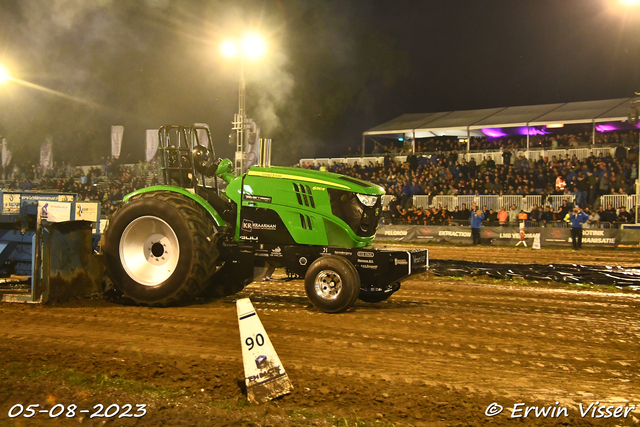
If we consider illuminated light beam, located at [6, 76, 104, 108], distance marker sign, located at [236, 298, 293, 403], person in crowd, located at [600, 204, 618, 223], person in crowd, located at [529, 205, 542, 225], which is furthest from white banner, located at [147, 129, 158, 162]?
distance marker sign, located at [236, 298, 293, 403]

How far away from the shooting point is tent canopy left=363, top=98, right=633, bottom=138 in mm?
26516

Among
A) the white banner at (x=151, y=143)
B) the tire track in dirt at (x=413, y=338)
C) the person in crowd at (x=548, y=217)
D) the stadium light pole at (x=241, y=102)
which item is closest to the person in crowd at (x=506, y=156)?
the person in crowd at (x=548, y=217)

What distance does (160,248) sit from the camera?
7.41m

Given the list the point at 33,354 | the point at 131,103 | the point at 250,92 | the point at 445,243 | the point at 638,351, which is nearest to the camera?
the point at 33,354

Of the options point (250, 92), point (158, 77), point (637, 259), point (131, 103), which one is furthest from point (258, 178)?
point (131, 103)

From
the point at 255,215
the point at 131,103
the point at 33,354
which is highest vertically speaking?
the point at 131,103

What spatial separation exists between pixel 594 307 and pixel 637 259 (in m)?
10.0

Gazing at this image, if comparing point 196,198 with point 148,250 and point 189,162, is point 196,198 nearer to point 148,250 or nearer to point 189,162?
point 189,162

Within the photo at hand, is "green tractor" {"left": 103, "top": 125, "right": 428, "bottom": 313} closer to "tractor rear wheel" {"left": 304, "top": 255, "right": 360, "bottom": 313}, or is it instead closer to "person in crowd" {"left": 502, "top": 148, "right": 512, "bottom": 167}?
"tractor rear wheel" {"left": 304, "top": 255, "right": 360, "bottom": 313}

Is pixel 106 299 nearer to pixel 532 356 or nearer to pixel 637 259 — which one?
pixel 532 356

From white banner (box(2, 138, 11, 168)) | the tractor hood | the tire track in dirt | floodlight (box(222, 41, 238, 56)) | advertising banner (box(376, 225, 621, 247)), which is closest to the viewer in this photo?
the tire track in dirt

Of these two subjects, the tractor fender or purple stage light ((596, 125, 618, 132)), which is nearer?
the tractor fender

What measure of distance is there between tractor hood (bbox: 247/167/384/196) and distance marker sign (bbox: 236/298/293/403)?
3.17 m

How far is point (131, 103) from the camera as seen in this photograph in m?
32.3
